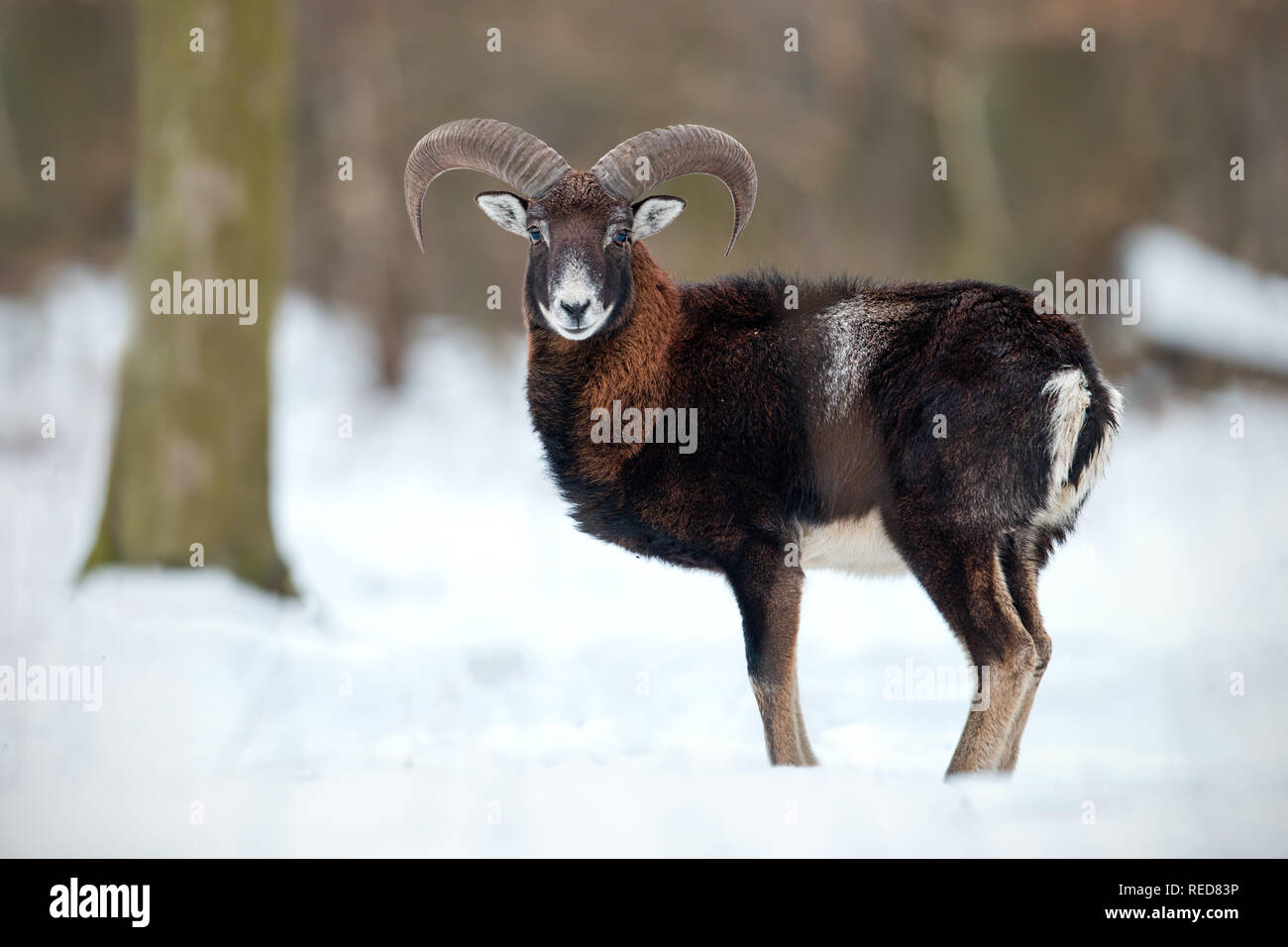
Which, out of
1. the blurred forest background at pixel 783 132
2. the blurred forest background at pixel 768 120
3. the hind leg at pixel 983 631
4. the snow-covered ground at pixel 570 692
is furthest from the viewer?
the blurred forest background at pixel 768 120

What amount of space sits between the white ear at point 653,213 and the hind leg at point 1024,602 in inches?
100

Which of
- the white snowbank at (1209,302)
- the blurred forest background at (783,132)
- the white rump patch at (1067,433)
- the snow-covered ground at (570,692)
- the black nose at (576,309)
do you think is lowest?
the snow-covered ground at (570,692)

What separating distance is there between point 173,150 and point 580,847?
5.96m

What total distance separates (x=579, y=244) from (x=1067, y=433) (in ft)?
8.81

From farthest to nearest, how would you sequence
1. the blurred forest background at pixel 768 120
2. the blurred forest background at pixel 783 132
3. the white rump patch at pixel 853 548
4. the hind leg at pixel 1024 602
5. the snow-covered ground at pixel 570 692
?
1. the blurred forest background at pixel 768 120
2. the blurred forest background at pixel 783 132
3. the white rump patch at pixel 853 548
4. the hind leg at pixel 1024 602
5. the snow-covered ground at pixel 570 692

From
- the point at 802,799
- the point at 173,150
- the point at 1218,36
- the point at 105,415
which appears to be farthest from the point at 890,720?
the point at 1218,36

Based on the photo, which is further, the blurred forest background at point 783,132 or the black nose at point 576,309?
the blurred forest background at point 783,132

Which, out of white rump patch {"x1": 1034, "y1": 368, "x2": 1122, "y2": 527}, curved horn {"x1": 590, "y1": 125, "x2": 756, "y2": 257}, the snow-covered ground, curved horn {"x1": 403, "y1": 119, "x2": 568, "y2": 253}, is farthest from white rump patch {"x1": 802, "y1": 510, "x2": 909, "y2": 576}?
curved horn {"x1": 403, "y1": 119, "x2": 568, "y2": 253}

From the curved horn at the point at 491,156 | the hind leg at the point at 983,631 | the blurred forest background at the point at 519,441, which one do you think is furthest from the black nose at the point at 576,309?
the blurred forest background at the point at 519,441

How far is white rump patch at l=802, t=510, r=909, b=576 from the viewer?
21.9 feet

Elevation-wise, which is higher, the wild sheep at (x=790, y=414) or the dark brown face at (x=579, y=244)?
the dark brown face at (x=579, y=244)

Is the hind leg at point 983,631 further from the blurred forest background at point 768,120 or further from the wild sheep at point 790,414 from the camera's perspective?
the blurred forest background at point 768,120

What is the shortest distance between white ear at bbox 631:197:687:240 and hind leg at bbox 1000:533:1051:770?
2.55 meters

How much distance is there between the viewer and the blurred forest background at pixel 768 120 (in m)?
16.8
